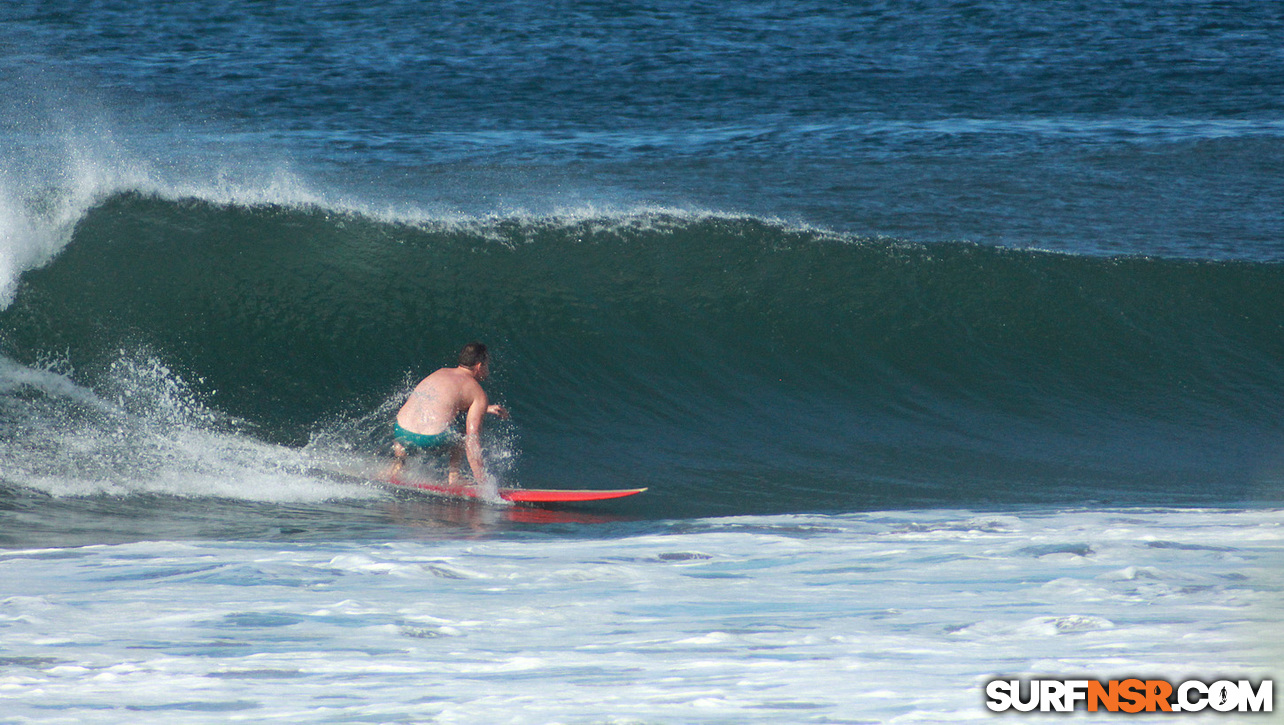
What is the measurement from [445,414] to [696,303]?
343 cm

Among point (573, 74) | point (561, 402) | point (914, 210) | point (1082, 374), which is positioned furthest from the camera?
point (573, 74)

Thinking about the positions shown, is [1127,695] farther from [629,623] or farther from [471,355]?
[471,355]

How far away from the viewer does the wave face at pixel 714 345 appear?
6965mm

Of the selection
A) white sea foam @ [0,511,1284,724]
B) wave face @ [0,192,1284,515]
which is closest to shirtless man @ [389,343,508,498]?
wave face @ [0,192,1284,515]

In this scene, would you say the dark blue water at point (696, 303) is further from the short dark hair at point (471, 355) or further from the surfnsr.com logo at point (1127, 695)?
the surfnsr.com logo at point (1127, 695)

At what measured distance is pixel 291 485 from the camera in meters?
5.87

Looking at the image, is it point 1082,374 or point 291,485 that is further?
point 1082,374

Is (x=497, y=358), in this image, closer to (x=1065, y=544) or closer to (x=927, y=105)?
(x=1065, y=544)

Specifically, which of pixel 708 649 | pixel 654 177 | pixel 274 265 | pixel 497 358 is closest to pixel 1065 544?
pixel 708 649

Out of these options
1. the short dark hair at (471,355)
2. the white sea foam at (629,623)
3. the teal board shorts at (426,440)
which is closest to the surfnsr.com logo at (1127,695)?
the white sea foam at (629,623)

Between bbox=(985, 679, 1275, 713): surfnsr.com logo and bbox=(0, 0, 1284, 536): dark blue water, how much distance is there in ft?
9.52

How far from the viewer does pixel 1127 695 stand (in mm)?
2975

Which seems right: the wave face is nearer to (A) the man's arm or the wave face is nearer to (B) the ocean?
(B) the ocean

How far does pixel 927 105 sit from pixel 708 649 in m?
18.1
